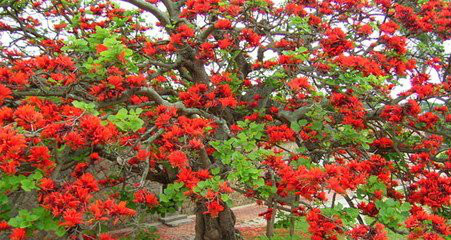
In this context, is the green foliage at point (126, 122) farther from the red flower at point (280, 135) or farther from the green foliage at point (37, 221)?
the red flower at point (280, 135)

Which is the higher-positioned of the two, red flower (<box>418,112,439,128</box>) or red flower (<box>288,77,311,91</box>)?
red flower (<box>288,77,311,91</box>)

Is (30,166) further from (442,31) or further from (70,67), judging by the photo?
(442,31)

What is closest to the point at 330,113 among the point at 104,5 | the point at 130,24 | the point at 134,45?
the point at 134,45

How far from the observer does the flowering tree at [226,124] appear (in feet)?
8.81

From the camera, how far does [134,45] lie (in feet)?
17.7

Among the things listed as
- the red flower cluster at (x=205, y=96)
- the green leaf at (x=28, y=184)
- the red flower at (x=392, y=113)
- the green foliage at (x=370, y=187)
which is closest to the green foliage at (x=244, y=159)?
the red flower cluster at (x=205, y=96)

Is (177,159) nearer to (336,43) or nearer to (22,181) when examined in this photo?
(22,181)

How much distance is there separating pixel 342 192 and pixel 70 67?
2.48 m

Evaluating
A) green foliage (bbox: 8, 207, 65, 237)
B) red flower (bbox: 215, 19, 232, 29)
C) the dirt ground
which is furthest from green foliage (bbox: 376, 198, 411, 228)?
the dirt ground

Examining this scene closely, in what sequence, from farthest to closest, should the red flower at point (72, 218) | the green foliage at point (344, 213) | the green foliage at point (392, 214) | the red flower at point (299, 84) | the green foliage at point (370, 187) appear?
the red flower at point (299, 84), the green foliage at point (370, 187), the green foliage at point (344, 213), the green foliage at point (392, 214), the red flower at point (72, 218)

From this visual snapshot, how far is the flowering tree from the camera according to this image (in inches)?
106

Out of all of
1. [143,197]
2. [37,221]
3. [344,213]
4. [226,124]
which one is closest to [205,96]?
[226,124]

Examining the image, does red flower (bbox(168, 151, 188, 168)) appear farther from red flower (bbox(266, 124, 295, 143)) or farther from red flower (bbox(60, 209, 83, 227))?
red flower (bbox(266, 124, 295, 143))

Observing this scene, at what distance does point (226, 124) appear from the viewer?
13.9 ft
